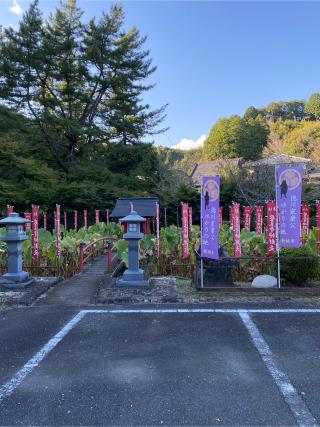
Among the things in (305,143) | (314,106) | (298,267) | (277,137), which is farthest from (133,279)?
(314,106)

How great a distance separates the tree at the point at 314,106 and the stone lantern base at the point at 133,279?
35974 mm

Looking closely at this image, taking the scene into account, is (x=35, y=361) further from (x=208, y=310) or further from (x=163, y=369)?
(x=208, y=310)

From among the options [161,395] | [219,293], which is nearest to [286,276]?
[219,293]

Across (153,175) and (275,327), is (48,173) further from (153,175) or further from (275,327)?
(275,327)

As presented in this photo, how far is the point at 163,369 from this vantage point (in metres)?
3.15

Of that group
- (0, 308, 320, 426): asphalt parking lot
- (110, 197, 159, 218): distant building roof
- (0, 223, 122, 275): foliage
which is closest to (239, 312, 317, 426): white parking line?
(0, 308, 320, 426): asphalt parking lot

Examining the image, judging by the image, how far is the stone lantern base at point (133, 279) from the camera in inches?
245

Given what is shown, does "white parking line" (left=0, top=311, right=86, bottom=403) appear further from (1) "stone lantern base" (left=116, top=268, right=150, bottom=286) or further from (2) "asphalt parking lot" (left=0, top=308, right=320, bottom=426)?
(1) "stone lantern base" (left=116, top=268, right=150, bottom=286)

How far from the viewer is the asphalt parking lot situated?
2461 mm

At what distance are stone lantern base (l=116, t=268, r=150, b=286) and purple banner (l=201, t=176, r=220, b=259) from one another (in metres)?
1.16

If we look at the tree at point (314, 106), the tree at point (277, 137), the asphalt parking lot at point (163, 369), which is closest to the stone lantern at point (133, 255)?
the asphalt parking lot at point (163, 369)

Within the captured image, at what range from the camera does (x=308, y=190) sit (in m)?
16.6

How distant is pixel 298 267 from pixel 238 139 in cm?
2750

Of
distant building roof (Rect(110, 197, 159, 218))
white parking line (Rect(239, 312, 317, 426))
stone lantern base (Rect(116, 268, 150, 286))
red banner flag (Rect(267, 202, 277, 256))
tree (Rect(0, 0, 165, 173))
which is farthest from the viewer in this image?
tree (Rect(0, 0, 165, 173))
